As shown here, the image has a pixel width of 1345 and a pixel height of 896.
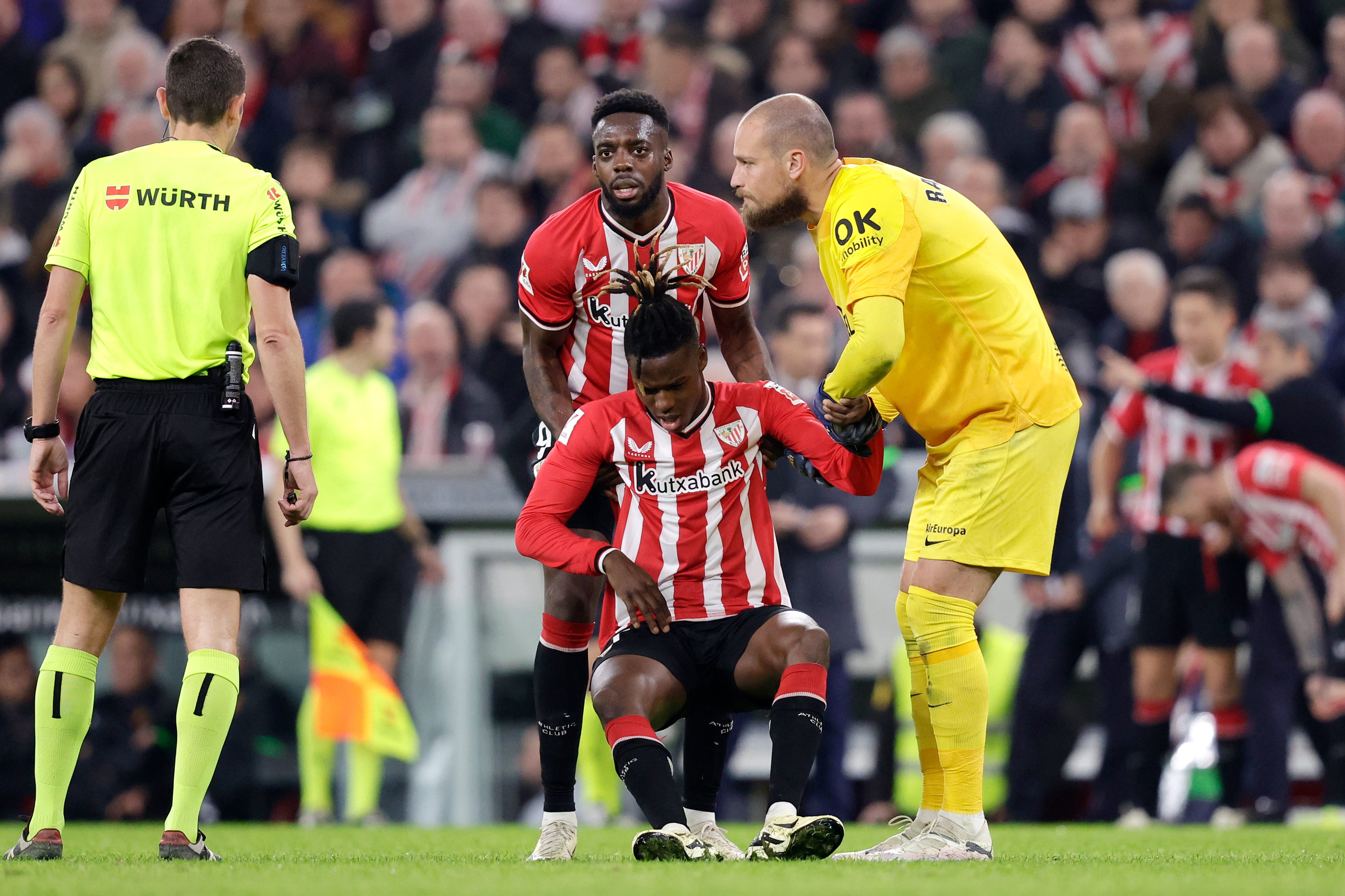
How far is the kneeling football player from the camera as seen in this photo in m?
4.61

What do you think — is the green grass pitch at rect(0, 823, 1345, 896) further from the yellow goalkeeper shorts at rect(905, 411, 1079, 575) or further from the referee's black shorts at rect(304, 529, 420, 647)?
the referee's black shorts at rect(304, 529, 420, 647)

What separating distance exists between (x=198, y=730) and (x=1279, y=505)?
5598 millimetres

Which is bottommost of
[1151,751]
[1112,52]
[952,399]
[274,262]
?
[1151,751]

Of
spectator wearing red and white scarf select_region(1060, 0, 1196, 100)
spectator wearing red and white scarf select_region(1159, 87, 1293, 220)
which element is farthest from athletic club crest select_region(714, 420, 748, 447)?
spectator wearing red and white scarf select_region(1060, 0, 1196, 100)

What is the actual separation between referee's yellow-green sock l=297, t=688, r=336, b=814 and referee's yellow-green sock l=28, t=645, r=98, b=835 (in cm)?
353

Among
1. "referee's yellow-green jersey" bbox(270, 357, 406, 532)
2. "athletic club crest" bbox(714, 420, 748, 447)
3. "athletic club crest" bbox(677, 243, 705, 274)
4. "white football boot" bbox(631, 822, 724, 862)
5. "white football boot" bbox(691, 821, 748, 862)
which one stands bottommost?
"white football boot" bbox(691, 821, 748, 862)

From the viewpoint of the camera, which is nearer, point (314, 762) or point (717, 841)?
point (717, 841)

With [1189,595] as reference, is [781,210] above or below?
above

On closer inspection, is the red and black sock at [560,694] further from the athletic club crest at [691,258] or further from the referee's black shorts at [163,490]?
the athletic club crest at [691,258]

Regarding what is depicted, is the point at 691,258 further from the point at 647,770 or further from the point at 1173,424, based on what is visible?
the point at 1173,424

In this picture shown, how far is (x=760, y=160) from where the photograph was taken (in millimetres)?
4871

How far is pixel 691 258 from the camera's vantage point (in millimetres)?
5289

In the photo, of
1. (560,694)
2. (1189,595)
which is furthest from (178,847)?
(1189,595)

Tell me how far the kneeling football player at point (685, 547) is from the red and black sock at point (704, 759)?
0.18m
